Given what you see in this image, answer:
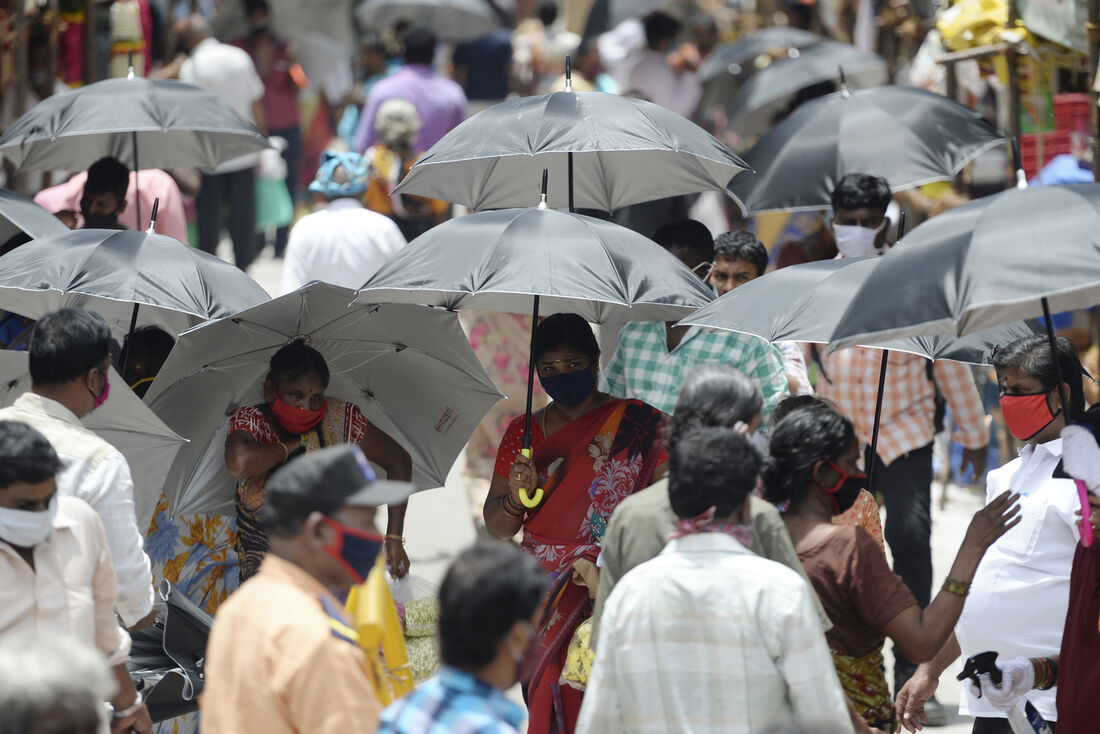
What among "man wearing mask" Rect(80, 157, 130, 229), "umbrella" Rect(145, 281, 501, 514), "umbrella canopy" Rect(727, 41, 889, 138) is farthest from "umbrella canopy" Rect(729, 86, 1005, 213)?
"man wearing mask" Rect(80, 157, 130, 229)

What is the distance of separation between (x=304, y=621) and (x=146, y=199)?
562 cm

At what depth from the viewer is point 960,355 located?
5.59 m

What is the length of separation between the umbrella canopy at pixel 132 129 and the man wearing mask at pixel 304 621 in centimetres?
441

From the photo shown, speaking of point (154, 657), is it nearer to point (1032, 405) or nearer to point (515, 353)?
point (1032, 405)

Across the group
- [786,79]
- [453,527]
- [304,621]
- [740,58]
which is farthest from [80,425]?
[740,58]

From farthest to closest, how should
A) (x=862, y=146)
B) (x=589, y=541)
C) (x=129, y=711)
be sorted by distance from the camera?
(x=862, y=146)
(x=589, y=541)
(x=129, y=711)

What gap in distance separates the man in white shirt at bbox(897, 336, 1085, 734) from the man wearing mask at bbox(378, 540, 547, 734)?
2106 millimetres

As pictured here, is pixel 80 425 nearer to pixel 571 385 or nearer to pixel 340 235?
pixel 571 385

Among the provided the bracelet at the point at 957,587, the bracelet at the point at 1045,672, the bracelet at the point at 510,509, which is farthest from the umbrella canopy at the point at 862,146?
the bracelet at the point at 957,587

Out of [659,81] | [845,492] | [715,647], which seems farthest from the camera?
[659,81]

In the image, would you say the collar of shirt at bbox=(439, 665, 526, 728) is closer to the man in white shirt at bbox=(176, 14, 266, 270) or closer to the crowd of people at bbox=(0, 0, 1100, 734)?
the crowd of people at bbox=(0, 0, 1100, 734)

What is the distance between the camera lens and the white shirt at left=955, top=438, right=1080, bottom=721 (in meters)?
4.77

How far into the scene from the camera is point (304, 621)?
308 centimetres

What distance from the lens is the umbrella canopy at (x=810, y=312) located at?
484 centimetres
